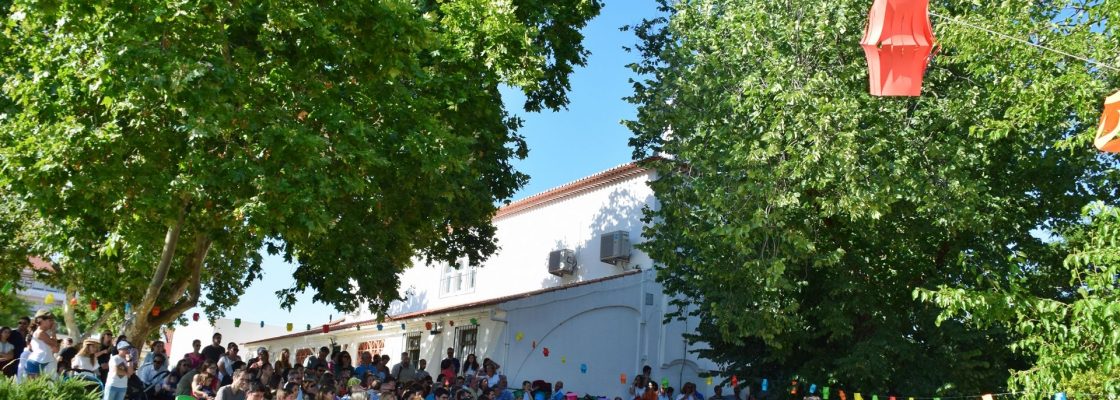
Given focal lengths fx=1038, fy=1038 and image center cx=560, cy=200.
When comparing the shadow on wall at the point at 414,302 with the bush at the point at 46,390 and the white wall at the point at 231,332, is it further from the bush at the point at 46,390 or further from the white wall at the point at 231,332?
the bush at the point at 46,390

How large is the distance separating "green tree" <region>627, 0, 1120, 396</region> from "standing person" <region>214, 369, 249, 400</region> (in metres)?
6.77

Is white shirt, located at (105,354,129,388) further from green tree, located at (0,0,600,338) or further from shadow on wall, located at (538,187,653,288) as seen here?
shadow on wall, located at (538,187,653,288)

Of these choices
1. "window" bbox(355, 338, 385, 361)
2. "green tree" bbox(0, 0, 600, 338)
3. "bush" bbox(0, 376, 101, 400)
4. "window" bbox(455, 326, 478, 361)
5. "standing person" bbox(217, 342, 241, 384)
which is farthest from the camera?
"window" bbox(355, 338, 385, 361)

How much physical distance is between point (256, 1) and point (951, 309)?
9.49 meters

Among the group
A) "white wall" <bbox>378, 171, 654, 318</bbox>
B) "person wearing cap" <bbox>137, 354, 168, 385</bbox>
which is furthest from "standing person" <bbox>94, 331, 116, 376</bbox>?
"white wall" <bbox>378, 171, 654, 318</bbox>

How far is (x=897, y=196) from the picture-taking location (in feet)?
45.2

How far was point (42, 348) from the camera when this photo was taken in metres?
12.3

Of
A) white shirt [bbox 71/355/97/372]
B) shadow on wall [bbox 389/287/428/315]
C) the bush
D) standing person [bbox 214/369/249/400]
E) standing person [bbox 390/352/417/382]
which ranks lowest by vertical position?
the bush

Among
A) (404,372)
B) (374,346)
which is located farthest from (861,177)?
(374,346)

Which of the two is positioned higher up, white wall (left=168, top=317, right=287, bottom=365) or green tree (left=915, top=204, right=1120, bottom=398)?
white wall (left=168, top=317, right=287, bottom=365)

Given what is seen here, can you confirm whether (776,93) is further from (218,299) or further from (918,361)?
(218,299)

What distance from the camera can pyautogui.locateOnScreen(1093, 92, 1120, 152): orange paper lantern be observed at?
9.07 metres

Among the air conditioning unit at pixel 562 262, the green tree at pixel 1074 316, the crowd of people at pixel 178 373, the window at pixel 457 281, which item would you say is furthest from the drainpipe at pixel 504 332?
the green tree at pixel 1074 316

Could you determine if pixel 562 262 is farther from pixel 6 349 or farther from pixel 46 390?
pixel 46 390
